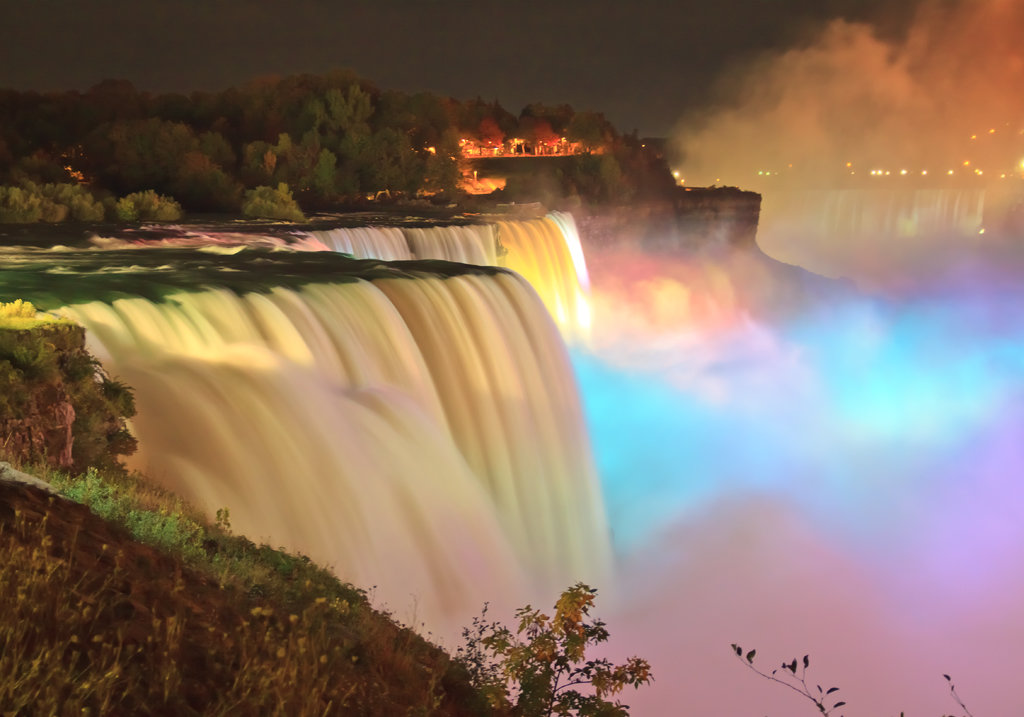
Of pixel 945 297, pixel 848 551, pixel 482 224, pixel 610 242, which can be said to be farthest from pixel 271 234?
pixel 945 297

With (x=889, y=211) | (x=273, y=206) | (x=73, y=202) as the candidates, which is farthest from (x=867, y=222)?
(x=73, y=202)

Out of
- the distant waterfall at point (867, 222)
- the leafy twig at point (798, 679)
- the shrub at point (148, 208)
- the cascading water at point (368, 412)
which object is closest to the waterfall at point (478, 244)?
the cascading water at point (368, 412)

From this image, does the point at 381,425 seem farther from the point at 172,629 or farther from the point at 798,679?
the point at 172,629

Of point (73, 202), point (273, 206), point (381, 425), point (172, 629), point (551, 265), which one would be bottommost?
point (551, 265)

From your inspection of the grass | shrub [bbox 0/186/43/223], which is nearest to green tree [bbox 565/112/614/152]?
shrub [bbox 0/186/43/223]

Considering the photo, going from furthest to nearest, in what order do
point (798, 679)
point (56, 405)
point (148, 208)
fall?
1. point (148, 208)
2. point (798, 679)
3. point (56, 405)

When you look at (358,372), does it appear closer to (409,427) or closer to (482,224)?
(409,427)
